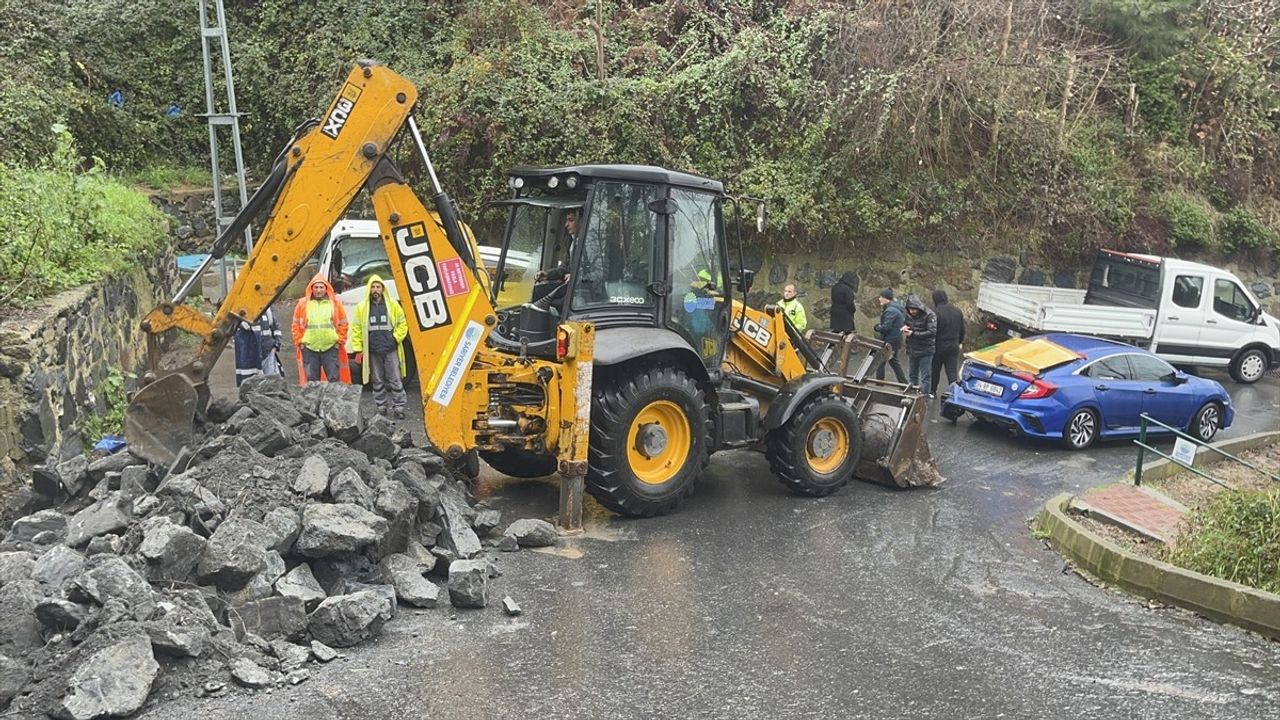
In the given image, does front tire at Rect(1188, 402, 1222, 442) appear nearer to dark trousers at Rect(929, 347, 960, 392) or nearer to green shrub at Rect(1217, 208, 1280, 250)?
dark trousers at Rect(929, 347, 960, 392)

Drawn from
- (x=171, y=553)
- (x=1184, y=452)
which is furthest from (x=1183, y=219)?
(x=171, y=553)

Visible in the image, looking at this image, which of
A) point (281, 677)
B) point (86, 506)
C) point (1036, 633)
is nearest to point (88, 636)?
point (281, 677)

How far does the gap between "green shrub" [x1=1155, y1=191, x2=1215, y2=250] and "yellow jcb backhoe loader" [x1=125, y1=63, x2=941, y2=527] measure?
1153 cm

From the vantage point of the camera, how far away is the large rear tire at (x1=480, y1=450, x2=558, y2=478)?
30.7 ft

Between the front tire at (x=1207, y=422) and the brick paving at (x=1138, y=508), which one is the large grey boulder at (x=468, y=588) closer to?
the brick paving at (x=1138, y=508)

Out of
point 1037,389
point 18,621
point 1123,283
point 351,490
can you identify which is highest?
point 1123,283

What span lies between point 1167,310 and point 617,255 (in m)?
11.9

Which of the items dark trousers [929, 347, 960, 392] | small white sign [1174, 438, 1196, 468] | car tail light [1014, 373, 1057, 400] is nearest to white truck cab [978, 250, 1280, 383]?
dark trousers [929, 347, 960, 392]

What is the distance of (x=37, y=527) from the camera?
6.60m

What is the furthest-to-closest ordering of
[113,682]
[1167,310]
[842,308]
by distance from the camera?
[1167,310] → [842,308] → [113,682]

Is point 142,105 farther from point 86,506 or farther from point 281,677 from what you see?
point 281,677

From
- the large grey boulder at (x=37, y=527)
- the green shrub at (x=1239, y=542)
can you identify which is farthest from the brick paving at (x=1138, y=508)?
the large grey boulder at (x=37, y=527)

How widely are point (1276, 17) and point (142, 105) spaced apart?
2187 centimetres

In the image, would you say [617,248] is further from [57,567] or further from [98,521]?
[57,567]
